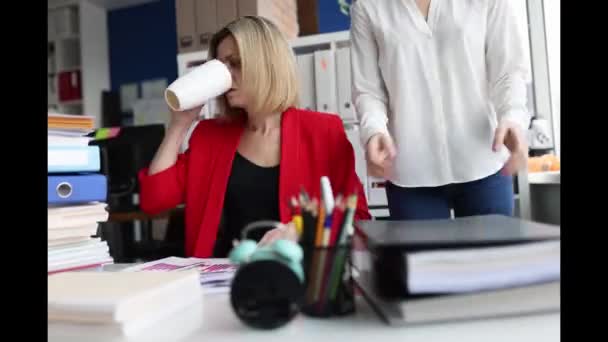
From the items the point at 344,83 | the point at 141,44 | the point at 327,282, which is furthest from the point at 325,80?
the point at 141,44

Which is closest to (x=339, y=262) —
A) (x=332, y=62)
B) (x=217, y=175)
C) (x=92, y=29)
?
(x=217, y=175)

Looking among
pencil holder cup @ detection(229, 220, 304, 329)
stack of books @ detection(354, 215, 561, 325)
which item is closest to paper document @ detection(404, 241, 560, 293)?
stack of books @ detection(354, 215, 561, 325)

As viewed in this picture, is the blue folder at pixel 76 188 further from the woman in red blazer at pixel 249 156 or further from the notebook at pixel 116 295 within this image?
the woman in red blazer at pixel 249 156

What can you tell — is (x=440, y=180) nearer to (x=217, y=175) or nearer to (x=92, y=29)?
(x=217, y=175)

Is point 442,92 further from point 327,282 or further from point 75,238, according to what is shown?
point 75,238

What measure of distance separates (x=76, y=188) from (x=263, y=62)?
1.76 ft

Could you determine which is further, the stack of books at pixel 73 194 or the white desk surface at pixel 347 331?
the stack of books at pixel 73 194

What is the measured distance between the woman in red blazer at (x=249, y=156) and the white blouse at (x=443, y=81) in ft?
0.65

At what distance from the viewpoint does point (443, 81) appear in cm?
95

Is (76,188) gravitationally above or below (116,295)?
above

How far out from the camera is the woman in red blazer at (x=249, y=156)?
1071 mm

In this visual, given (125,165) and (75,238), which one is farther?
(125,165)

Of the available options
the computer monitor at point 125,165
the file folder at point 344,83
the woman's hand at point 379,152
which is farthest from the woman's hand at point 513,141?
the computer monitor at point 125,165
